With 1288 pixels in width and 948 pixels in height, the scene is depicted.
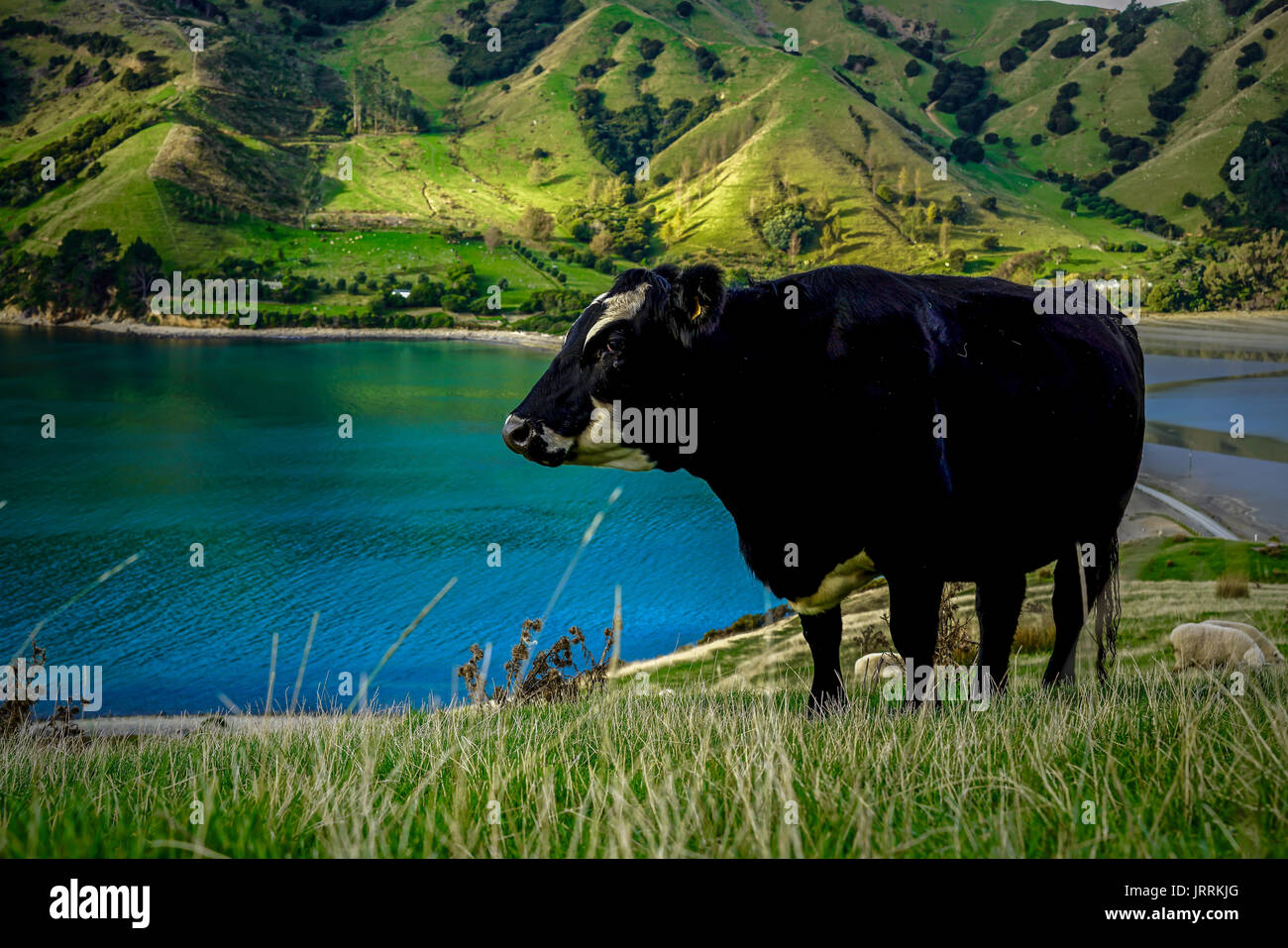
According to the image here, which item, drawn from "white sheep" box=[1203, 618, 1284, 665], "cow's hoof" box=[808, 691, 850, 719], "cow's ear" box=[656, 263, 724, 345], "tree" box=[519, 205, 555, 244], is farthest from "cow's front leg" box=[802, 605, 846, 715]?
"tree" box=[519, 205, 555, 244]

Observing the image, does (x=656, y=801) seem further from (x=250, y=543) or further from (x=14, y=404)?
(x=14, y=404)

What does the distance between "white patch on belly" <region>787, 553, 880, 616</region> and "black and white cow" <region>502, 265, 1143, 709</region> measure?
0.05 feet

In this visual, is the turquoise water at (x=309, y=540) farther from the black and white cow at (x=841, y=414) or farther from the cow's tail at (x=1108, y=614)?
the black and white cow at (x=841, y=414)

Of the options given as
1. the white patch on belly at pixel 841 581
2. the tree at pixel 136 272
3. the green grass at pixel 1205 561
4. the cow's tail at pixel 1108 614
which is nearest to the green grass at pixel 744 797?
the white patch on belly at pixel 841 581

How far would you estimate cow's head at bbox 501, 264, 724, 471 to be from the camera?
577 cm

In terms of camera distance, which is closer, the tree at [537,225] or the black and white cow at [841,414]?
the black and white cow at [841,414]

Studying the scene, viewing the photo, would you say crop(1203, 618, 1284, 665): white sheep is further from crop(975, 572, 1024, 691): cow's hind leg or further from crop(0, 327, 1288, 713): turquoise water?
crop(0, 327, 1288, 713): turquoise water

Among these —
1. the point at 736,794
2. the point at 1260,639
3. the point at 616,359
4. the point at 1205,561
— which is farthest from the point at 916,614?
the point at 1205,561

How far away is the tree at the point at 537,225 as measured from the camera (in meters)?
171

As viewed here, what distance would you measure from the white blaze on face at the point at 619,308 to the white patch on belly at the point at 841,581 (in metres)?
2.18

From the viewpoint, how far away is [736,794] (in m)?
3.29

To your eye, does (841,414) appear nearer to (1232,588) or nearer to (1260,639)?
(1260,639)
